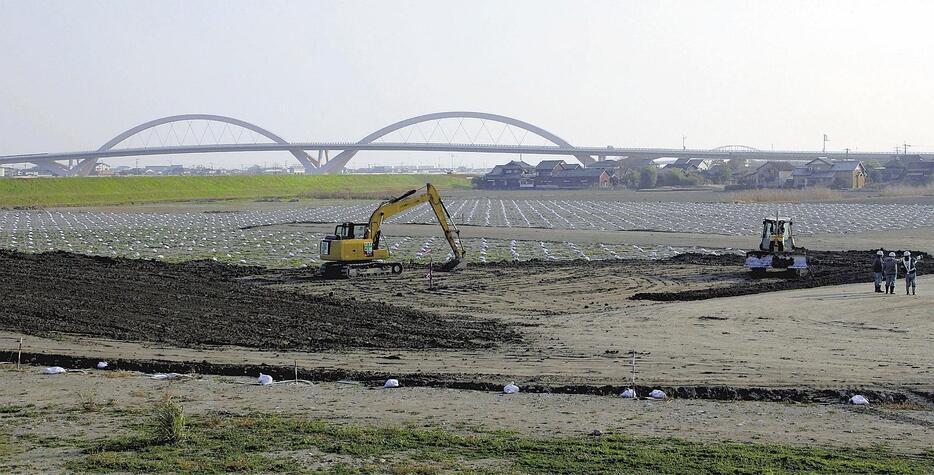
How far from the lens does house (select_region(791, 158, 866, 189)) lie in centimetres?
11088

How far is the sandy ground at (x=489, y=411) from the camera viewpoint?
36.7 feet

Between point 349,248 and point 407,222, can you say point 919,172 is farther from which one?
point 349,248

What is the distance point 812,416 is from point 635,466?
3.25 metres

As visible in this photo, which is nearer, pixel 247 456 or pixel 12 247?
pixel 247 456

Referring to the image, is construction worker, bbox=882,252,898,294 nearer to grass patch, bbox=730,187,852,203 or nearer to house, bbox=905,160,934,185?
grass patch, bbox=730,187,852,203

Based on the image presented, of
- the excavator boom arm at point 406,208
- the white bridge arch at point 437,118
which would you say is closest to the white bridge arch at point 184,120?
the white bridge arch at point 437,118

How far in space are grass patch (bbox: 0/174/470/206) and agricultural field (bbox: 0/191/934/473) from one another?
55.9 meters

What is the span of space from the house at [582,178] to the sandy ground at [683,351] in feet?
343

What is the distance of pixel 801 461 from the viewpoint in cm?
984

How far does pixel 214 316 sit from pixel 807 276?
15132 millimetres

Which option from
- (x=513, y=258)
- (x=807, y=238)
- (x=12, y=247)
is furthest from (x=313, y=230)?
(x=807, y=238)

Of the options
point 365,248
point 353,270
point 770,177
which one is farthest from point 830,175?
point 353,270

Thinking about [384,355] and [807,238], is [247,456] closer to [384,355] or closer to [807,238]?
[384,355]

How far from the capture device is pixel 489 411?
12.2 m
